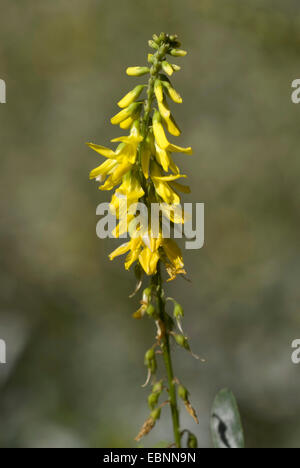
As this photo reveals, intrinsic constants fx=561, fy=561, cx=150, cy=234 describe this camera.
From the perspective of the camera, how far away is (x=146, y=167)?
1.79 metres

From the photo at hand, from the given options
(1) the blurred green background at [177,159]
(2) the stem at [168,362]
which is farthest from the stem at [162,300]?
(1) the blurred green background at [177,159]

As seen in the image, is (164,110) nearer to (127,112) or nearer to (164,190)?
(127,112)

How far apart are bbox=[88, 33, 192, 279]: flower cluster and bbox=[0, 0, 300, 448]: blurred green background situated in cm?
247

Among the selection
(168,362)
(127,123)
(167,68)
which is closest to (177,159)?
(127,123)

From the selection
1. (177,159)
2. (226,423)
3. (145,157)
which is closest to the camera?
(145,157)

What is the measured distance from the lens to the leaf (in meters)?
1.99

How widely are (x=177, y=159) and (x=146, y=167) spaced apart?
267 cm

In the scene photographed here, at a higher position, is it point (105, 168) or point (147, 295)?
point (105, 168)

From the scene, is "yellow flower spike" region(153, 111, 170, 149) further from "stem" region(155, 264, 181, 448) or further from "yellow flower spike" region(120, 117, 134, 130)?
"stem" region(155, 264, 181, 448)

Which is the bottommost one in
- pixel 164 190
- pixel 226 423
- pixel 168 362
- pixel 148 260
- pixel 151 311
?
pixel 226 423

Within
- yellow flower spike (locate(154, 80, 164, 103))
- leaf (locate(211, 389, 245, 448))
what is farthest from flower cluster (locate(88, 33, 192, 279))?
leaf (locate(211, 389, 245, 448))

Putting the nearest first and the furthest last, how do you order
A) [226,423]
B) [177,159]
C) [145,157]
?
[145,157] < [226,423] < [177,159]

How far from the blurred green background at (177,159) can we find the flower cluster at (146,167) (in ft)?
8.10

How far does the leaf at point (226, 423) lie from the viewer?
1.99 m
